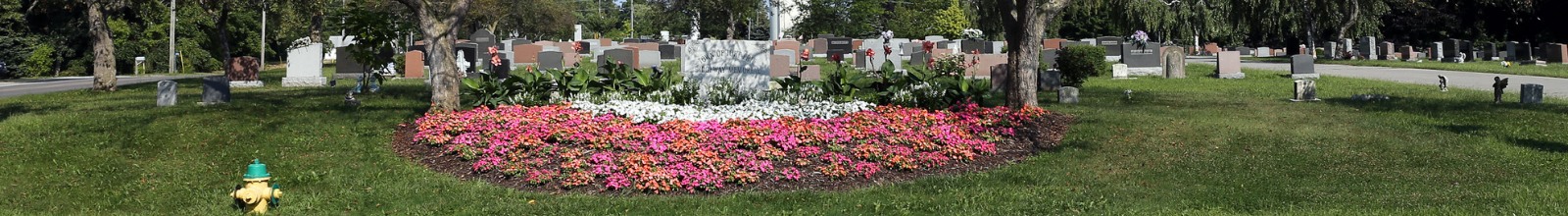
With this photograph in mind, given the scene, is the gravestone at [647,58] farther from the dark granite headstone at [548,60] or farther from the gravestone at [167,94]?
the gravestone at [167,94]

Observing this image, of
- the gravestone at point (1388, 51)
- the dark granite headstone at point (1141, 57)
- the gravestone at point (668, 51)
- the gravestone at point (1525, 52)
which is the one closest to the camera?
the dark granite headstone at point (1141, 57)

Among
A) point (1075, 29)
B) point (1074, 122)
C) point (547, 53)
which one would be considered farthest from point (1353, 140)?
point (1075, 29)

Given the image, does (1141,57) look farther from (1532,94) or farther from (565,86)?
(565,86)

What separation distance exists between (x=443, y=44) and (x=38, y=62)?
38745 millimetres

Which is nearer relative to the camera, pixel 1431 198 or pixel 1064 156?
pixel 1431 198

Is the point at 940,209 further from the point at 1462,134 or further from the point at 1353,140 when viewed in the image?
the point at 1462,134

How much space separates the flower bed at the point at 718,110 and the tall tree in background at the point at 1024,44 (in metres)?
1.68

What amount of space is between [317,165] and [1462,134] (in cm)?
1029

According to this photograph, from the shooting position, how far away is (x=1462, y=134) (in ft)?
42.4

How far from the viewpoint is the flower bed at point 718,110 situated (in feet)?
44.0

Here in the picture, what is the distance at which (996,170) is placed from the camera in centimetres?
1138

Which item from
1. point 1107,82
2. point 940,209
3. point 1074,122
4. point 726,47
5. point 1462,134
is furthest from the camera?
point 1107,82

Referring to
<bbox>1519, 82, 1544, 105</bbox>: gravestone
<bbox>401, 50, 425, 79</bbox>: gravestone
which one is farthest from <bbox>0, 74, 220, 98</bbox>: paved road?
<bbox>1519, 82, 1544, 105</bbox>: gravestone

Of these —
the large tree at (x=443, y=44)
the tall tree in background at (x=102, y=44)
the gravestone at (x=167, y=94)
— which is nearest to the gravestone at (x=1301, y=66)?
the large tree at (x=443, y=44)
